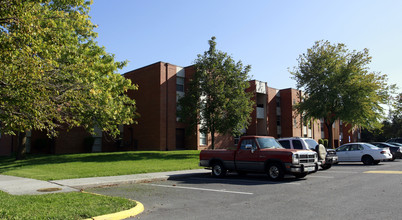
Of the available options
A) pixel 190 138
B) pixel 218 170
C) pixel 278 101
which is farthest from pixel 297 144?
pixel 278 101

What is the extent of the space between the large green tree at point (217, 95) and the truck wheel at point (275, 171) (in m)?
12.2

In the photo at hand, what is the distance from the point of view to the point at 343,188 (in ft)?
33.0

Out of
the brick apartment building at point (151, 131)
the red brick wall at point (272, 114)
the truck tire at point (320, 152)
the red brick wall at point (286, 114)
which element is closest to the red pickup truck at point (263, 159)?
the truck tire at point (320, 152)

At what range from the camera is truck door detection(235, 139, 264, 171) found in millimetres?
12953

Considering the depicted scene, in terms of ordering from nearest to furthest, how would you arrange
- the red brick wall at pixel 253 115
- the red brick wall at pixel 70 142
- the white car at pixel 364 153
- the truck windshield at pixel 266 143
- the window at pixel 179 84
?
1. the truck windshield at pixel 266 143
2. the white car at pixel 364 153
3. the red brick wall at pixel 70 142
4. the window at pixel 179 84
5. the red brick wall at pixel 253 115

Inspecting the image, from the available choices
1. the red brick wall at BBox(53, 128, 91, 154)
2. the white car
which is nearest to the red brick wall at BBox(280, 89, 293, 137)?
the white car

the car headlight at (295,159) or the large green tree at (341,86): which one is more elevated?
the large green tree at (341,86)

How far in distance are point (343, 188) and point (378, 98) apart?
26437 millimetres

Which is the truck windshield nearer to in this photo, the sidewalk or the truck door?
the truck door

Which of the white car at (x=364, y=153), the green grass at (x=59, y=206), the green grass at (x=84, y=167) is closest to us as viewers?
the green grass at (x=59, y=206)

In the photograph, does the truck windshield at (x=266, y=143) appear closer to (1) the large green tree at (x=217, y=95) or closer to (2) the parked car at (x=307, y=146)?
(2) the parked car at (x=307, y=146)

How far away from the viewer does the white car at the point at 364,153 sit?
19797 mm

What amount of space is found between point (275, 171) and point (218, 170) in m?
2.96

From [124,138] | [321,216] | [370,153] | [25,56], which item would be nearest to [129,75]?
[124,138]
